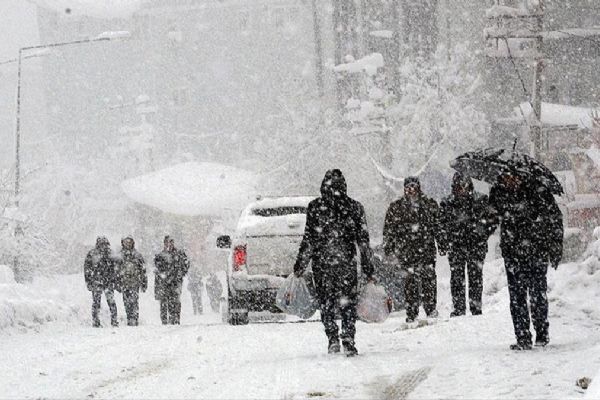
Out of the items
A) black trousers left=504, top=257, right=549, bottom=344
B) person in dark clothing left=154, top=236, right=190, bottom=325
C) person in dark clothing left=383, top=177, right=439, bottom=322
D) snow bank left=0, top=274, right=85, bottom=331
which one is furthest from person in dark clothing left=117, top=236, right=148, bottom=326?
black trousers left=504, top=257, right=549, bottom=344

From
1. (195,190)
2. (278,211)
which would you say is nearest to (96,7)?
(195,190)

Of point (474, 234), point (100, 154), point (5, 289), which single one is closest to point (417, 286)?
point (474, 234)

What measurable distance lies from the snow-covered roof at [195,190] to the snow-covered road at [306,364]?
3904 centimetres

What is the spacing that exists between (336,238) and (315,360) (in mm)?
1093

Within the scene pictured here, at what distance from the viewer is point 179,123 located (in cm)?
6731

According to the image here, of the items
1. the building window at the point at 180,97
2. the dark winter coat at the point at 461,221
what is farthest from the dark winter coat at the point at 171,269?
the building window at the point at 180,97

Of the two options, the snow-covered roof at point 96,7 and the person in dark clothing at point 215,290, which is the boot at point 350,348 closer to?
the person in dark clothing at point 215,290

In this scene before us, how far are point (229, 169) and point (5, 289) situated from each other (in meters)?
39.3

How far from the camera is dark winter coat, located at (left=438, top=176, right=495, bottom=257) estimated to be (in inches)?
481

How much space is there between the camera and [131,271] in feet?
57.3

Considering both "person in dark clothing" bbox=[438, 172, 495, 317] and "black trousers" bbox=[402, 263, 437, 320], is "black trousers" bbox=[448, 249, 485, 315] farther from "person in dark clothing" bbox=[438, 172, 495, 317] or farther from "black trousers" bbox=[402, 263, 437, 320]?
"black trousers" bbox=[402, 263, 437, 320]

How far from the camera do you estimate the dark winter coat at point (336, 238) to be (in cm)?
916

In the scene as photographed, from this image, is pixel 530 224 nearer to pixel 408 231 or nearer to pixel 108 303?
pixel 408 231

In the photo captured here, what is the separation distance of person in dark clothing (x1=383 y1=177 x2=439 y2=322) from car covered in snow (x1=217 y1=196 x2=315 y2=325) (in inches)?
48.6
